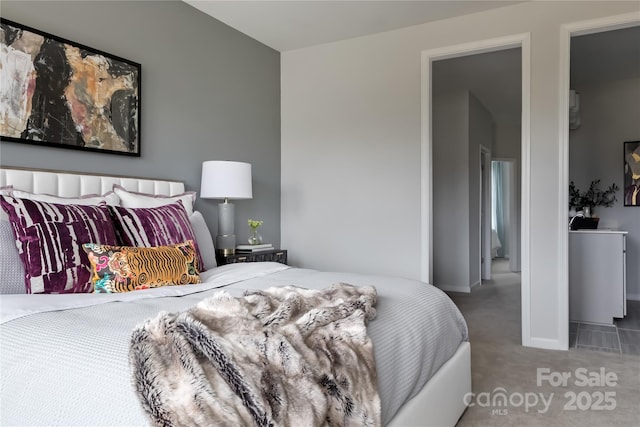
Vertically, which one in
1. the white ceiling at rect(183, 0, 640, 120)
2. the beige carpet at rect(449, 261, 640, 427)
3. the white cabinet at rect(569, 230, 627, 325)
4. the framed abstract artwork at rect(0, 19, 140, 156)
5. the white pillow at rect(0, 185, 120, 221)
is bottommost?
the beige carpet at rect(449, 261, 640, 427)

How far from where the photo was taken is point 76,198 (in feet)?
7.79

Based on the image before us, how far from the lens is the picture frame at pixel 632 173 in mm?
5312

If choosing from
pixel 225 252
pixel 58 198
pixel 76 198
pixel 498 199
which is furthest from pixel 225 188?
pixel 498 199

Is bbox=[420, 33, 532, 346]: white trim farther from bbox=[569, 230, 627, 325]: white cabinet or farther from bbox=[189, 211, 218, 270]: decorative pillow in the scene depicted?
bbox=[189, 211, 218, 270]: decorative pillow

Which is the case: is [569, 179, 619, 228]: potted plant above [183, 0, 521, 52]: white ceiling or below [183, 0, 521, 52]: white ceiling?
below

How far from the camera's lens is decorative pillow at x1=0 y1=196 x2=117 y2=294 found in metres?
1.88

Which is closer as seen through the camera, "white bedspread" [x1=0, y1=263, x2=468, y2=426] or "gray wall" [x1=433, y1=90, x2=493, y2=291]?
"white bedspread" [x1=0, y1=263, x2=468, y2=426]

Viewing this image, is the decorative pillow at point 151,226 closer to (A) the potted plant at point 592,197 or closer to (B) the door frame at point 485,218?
(A) the potted plant at point 592,197

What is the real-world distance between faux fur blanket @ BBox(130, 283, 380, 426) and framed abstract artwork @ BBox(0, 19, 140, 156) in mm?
1873

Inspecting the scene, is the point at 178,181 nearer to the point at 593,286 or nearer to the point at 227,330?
the point at 227,330

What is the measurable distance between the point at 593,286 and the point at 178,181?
377 cm

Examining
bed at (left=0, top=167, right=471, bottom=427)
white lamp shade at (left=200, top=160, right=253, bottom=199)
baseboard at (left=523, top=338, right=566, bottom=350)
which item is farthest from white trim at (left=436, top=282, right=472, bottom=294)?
bed at (left=0, top=167, right=471, bottom=427)

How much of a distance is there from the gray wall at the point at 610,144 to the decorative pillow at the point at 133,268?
5.30 meters

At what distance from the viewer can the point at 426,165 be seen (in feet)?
12.7
